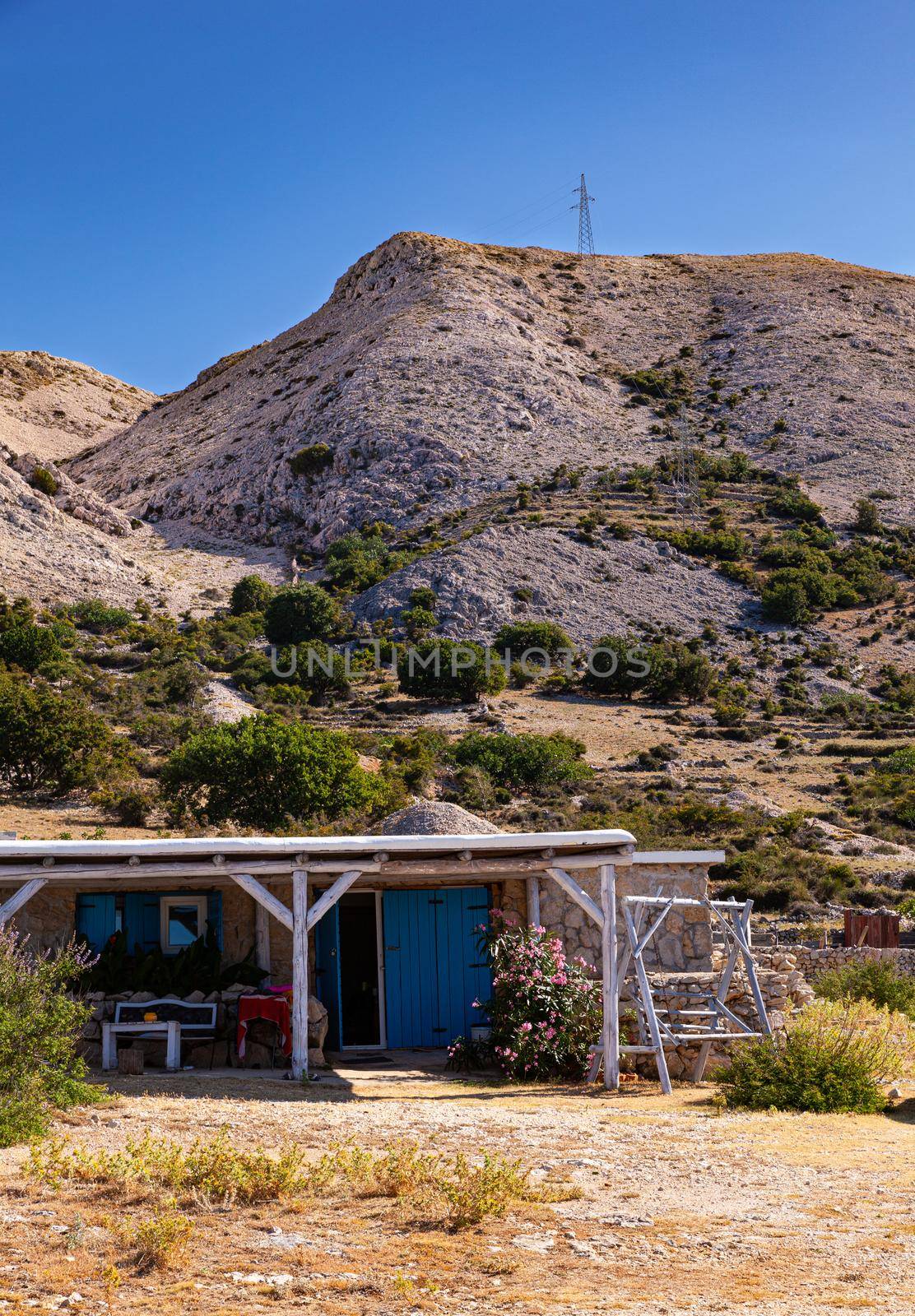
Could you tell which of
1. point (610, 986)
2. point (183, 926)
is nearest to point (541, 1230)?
point (610, 986)

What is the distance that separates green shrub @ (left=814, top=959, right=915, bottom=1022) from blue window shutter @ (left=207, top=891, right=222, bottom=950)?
8.64 metres

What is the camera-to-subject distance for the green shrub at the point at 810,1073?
11258 millimetres

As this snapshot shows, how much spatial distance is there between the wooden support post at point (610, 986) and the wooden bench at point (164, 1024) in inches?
165

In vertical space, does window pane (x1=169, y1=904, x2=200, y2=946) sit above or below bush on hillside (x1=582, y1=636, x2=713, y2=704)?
below

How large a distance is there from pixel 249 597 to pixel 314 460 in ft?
44.7

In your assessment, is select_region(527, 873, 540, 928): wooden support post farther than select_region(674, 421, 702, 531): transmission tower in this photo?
No

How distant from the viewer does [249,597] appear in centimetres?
5956

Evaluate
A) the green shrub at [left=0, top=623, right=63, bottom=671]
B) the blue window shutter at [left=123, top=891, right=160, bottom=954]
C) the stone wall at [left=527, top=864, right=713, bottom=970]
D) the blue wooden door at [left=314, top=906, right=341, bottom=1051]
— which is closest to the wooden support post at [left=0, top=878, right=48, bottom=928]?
the blue window shutter at [left=123, top=891, right=160, bottom=954]

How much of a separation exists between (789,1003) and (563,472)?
5336cm

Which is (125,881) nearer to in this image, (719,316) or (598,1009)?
(598,1009)

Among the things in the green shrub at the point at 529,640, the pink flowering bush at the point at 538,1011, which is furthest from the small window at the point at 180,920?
the green shrub at the point at 529,640

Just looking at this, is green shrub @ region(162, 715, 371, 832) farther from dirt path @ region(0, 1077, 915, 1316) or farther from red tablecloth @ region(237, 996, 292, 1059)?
dirt path @ region(0, 1077, 915, 1316)

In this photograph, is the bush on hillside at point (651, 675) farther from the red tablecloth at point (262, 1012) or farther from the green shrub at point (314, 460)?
the red tablecloth at point (262, 1012)

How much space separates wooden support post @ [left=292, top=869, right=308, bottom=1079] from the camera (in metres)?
12.7
